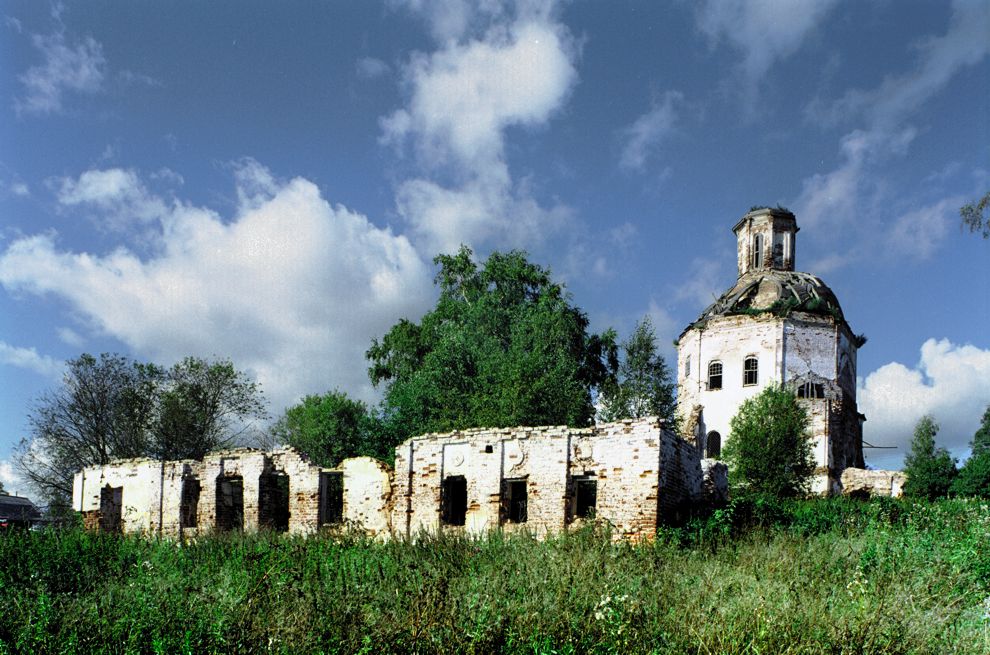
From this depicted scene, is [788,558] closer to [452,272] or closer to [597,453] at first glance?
[597,453]

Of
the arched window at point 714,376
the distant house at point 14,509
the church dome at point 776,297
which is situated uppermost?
the church dome at point 776,297

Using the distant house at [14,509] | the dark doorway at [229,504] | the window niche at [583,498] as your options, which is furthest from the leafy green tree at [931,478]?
the distant house at [14,509]

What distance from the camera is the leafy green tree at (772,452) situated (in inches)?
1041

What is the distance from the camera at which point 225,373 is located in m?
34.9

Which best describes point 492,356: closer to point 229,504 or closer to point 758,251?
point 229,504

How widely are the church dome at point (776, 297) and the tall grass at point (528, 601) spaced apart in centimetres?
2209

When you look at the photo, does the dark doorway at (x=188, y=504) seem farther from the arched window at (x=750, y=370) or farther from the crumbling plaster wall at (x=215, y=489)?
the arched window at (x=750, y=370)

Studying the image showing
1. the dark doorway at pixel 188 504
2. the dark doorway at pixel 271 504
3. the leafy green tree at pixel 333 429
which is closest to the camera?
the dark doorway at pixel 271 504

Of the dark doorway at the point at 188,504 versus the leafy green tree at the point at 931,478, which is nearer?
the dark doorway at the point at 188,504

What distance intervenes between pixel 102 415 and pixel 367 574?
27829mm

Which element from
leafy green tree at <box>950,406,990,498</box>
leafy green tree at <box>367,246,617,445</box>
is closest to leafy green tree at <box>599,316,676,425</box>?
leafy green tree at <box>367,246,617,445</box>

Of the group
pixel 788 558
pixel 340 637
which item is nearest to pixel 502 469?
pixel 788 558

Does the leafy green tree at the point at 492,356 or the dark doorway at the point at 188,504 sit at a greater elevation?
the leafy green tree at the point at 492,356

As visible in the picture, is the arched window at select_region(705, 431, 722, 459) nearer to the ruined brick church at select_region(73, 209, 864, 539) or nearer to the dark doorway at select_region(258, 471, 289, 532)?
the ruined brick church at select_region(73, 209, 864, 539)
